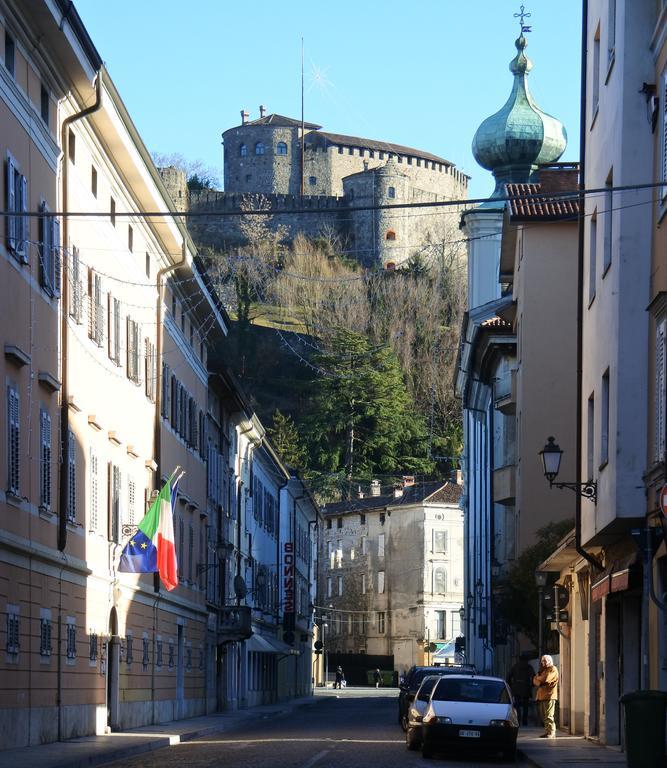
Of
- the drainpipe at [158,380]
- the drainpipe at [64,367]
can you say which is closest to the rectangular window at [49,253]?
the drainpipe at [64,367]

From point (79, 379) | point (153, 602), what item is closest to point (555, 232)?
point (153, 602)

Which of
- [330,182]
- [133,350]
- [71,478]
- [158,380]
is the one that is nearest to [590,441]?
[71,478]

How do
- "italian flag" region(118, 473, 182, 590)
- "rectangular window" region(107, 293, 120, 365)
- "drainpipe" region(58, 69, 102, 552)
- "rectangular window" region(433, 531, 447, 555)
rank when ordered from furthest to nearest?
"rectangular window" region(433, 531, 447, 555) < "rectangular window" region(107, 293, 120, 365) < "italian flag" region(118, 473, 182, 590) < "drainpipe" region(58, 69, 102, 552)

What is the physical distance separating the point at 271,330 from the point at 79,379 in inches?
3735

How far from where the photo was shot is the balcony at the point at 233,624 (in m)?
49.3

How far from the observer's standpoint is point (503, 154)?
64.9 metres

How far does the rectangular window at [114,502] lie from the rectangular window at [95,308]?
2738 millimetres

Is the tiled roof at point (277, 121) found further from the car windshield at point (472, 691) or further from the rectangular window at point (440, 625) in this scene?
the car windshield at point (472, 691)

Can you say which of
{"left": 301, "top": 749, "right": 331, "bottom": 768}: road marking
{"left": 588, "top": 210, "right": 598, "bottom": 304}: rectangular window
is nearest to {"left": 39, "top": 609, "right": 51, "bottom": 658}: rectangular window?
{"left": 301, "top": 749, "right": 331, "bottom": 768}: road marking

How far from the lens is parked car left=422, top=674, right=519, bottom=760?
23125 mm

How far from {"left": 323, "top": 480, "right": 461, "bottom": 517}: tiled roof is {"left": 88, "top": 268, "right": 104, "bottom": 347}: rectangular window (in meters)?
72.5

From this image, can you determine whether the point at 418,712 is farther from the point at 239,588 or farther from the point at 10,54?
the point at 239,588

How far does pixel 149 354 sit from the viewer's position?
36.3 m

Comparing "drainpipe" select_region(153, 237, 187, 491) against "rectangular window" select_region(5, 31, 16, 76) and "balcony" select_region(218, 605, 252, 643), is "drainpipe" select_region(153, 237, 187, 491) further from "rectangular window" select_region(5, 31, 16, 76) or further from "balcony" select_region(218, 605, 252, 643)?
"rectangular window" select_region(5, 31, 16, 76)
